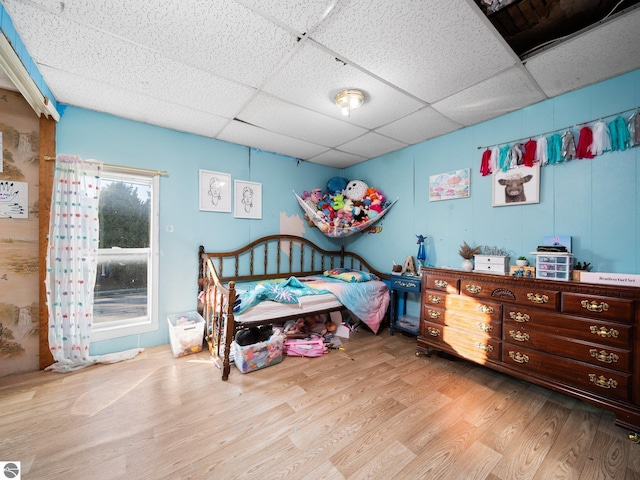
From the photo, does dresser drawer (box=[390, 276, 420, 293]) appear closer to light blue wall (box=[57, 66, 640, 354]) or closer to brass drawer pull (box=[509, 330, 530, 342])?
light blue wall (box=[57, 66, 640, 354])

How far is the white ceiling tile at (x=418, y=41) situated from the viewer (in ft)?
4.64

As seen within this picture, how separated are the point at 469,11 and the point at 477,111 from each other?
4.30 feet

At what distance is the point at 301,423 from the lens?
5.56 ft

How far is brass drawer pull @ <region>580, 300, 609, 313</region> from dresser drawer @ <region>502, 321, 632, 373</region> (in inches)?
9.2

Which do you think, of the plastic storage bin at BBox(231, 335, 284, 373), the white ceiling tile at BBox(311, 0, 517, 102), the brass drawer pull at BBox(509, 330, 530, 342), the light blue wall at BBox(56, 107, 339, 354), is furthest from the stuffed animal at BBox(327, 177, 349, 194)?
the brass drawer pull at BBox(509, 330, 530, 342)

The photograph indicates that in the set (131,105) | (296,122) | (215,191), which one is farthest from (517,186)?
(131,105)

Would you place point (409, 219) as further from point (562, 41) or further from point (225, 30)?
point (225, 30)

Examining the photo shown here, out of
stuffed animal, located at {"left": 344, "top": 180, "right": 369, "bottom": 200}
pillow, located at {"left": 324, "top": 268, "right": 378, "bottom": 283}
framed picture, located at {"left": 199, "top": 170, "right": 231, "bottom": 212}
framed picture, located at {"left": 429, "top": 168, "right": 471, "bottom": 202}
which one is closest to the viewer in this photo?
framed picture, located at {"left": 429, "top": 168, "right": 471, "bottom": 202}

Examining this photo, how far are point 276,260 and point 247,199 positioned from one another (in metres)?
0.96

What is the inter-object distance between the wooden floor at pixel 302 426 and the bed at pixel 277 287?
1.53ft

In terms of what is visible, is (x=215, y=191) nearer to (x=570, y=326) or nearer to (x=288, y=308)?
(x=288, y=308)

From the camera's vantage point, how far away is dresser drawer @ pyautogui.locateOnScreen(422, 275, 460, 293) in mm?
2476

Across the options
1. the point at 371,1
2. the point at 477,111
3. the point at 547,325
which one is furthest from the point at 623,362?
the point at 371,1

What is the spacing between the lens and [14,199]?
224cm
